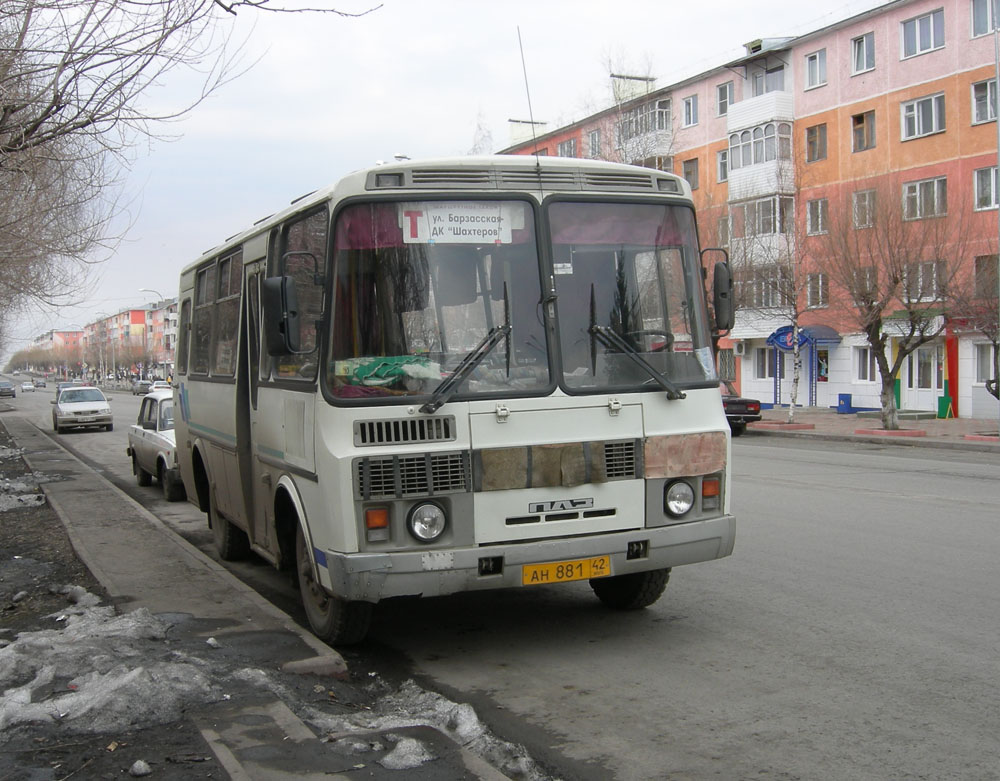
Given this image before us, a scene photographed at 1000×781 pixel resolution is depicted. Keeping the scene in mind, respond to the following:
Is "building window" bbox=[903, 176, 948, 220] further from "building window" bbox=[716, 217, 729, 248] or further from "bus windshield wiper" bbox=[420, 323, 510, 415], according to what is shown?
"bus windshield wiper" bbox=[420, 323, 510, 415]

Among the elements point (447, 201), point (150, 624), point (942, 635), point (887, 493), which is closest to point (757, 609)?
point (942, 635)

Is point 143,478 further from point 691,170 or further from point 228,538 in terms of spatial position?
point 691,170

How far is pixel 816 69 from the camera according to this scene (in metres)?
40.6

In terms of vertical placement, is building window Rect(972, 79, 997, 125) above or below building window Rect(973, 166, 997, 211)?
above

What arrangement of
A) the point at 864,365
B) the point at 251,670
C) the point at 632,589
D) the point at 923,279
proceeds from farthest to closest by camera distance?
the point at 864,365 < the point at 923,279 < the point at 632,589 < the point at 251,670

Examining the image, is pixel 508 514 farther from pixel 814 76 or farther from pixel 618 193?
pixel 814 76

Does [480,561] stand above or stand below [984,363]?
below

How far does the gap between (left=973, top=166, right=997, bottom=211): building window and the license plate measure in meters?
30.7

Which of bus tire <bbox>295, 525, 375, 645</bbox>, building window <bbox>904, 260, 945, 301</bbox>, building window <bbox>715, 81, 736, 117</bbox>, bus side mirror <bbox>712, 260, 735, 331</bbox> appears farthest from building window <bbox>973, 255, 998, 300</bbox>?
bus tire <bbox>295, 525, 375, 645</bbox>

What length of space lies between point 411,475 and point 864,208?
23.9 meters

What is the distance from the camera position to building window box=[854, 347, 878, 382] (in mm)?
37969

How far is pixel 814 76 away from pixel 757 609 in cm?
3793

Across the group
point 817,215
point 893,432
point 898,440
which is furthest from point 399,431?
point 817,215

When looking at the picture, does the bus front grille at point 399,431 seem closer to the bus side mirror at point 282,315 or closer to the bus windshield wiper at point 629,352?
the bus side mirror at point 282,315
